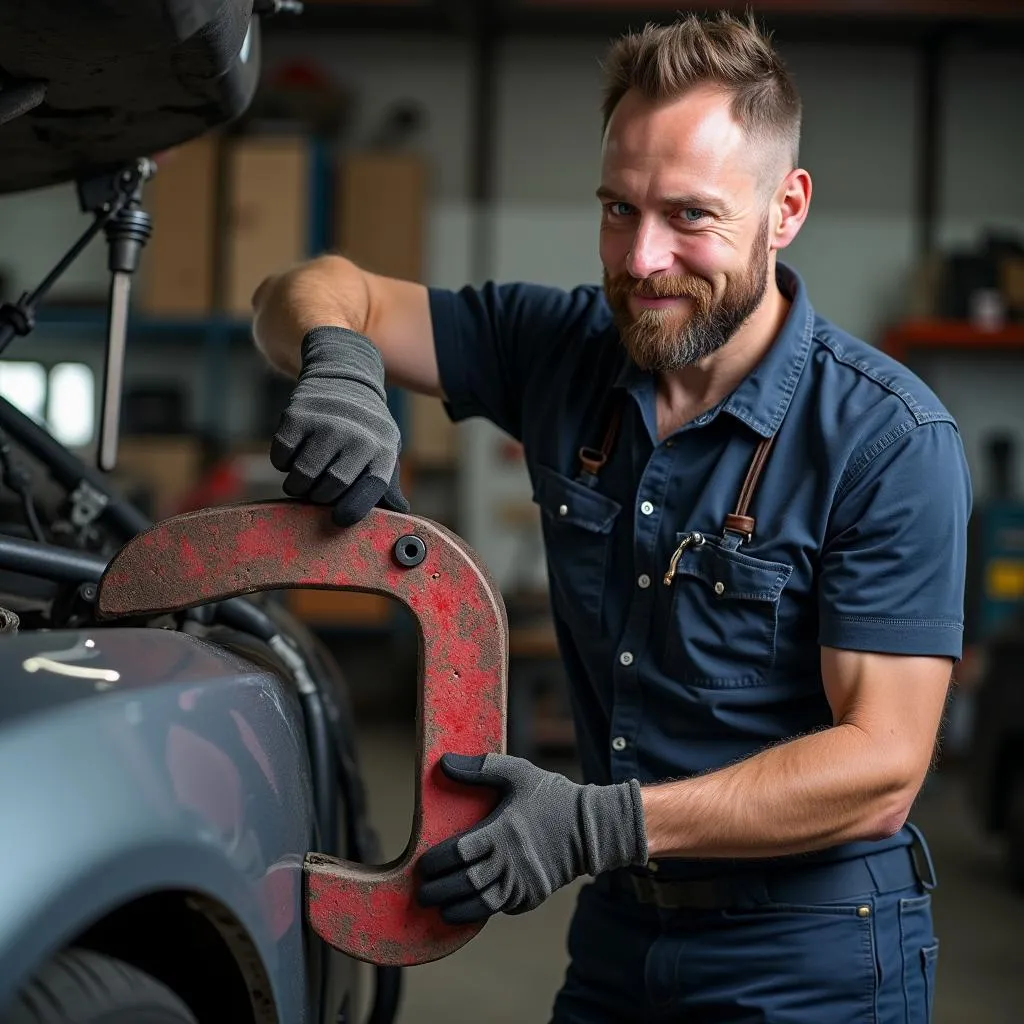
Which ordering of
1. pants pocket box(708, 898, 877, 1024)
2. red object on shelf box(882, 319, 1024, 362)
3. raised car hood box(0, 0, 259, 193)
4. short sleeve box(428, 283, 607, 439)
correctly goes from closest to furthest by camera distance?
raised car hood box(0, 0, 259, 193), pants pocket box(708, 898, 877, 1024), short sleeve box(428, 283, 607, 439), red object on shelf box(882, 319, 1024, 362)

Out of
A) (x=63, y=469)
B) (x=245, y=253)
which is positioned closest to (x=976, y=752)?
(x=63, y=469)

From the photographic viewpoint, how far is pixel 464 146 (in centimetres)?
815

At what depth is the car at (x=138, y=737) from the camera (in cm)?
87

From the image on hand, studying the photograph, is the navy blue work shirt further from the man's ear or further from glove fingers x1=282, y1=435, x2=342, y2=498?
glove fingers x1=282, y1=435, x2=342, y2=498

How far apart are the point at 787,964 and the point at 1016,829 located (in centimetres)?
313

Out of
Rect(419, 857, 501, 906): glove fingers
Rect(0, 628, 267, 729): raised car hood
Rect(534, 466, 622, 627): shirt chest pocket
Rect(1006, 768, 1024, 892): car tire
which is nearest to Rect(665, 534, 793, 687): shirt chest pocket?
Rect(534, 466, 622, 627): shirt chest pocket

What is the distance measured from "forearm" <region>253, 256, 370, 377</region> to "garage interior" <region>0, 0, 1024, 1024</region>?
4874 millimetres

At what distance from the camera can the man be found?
1550mm

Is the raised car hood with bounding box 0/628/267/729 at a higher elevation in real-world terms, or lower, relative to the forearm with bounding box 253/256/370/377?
lower

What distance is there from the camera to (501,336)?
6.77ft

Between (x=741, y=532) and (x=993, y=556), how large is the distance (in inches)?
235

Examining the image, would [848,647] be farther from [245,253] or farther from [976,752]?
[245,253]

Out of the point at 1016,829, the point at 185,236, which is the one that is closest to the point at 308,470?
the point at 1016,829

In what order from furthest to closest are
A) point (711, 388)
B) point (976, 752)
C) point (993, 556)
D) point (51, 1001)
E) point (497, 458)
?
point (497, 458), point (993, 556), point (976, 752), point (711, 388), point (51, 1001)
